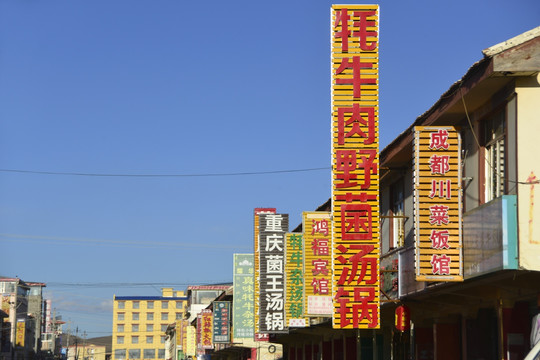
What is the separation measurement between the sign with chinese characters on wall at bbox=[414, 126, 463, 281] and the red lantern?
15.4 feet

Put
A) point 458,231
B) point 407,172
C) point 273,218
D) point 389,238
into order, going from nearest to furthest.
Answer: point 458,231
point 407,172
point 389,238
point 273,218

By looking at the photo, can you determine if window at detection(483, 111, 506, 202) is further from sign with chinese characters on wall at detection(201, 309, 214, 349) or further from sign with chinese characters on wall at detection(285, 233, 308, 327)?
sign with chinese characters on wall at detection(201, 309, 214, 349)

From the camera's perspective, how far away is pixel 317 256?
30.2 metres

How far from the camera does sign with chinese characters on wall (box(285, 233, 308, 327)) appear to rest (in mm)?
33938

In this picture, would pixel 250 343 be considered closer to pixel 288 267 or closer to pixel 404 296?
pixel 288 267

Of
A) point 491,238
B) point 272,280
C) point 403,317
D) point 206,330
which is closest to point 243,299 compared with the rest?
point 272,280

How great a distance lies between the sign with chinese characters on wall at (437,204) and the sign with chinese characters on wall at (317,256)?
11496mm

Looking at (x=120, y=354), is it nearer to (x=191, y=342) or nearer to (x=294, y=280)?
(x=191, y=342)

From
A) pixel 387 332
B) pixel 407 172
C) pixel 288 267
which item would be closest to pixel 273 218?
pixel 288 267

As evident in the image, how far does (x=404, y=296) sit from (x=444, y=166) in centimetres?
478

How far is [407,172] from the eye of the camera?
2492 centimetres

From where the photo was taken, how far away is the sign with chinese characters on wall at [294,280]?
3394cm

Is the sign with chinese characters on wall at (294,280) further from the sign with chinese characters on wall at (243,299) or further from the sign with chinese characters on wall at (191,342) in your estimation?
the sign with chinese characters on wall at (191,342)

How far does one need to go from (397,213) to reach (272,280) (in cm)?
1150
